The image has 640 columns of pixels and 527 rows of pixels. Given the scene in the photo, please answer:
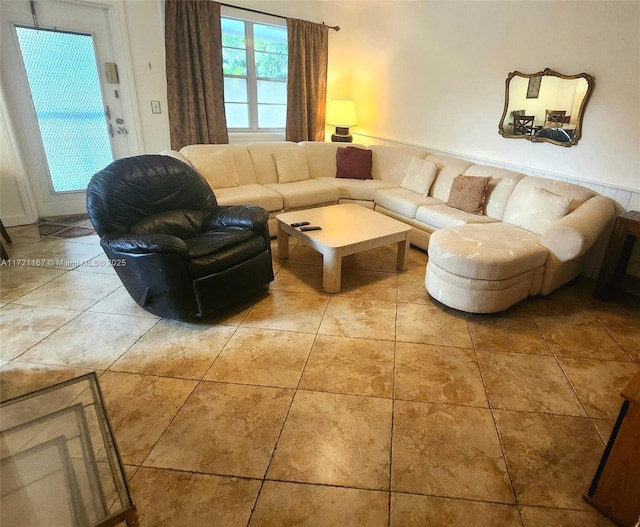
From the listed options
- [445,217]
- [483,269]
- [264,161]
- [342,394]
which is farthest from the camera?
[264,161]

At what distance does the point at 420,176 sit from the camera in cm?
407

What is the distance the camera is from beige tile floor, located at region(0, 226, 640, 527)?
143cm

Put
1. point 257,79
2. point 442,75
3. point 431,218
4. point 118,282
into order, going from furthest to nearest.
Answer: point 257,79 < point 442,75 < point 431,218 < point 118,282

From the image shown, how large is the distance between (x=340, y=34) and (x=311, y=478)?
553 cm

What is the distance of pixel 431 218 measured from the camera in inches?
137

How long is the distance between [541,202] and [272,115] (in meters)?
3.72

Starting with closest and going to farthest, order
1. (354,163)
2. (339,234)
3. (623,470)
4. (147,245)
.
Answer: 1. (623,470)
2. (147,245)
3. (339,234)
4. (354,163)

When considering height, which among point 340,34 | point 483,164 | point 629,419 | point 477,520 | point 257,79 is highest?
point 340,34

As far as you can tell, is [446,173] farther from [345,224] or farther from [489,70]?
[345,224]

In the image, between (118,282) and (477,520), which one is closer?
(477,520)

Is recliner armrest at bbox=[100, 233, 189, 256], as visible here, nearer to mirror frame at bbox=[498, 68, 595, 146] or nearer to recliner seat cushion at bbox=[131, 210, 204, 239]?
recliner seat cushion at bbox=[131, 210, 204, 239]

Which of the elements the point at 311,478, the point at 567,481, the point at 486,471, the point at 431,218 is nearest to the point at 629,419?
the point at 567,481

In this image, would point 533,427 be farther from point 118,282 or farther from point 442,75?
point 442,75

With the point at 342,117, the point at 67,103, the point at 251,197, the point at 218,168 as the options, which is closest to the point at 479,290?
the point at 251,197
